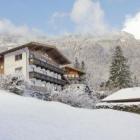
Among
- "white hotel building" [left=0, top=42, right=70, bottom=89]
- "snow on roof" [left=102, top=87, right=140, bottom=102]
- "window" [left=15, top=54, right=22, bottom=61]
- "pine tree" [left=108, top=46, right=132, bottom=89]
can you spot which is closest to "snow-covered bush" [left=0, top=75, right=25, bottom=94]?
"white hotel building" [left=0, top=42, right=70, bottom=89]

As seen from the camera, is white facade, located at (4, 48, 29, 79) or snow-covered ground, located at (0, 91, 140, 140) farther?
white facade, located at (4, 48, 29, 79)

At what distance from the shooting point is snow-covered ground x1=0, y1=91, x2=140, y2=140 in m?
15.4

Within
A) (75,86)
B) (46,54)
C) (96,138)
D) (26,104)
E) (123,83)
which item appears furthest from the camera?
(123,83)

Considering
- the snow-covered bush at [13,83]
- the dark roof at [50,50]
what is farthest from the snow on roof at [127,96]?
the snow-covered bush at [13,83]

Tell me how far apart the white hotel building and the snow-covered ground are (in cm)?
4259

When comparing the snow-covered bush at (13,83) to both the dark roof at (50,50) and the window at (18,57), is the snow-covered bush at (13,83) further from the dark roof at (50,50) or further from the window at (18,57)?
the window at (18,57)

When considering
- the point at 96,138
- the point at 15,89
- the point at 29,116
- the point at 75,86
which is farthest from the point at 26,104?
the point at 75,86

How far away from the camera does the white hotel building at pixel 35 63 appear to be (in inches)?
2653

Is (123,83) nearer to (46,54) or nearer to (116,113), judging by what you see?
(46,54)

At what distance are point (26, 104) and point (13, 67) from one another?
50.2 metres

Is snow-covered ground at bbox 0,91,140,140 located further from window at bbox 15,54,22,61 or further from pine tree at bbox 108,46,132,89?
pine tree at bbox 108,46,132,89

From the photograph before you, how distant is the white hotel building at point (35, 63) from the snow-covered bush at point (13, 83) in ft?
53.6

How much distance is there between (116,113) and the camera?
80.3ft

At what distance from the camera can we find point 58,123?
18219mm
